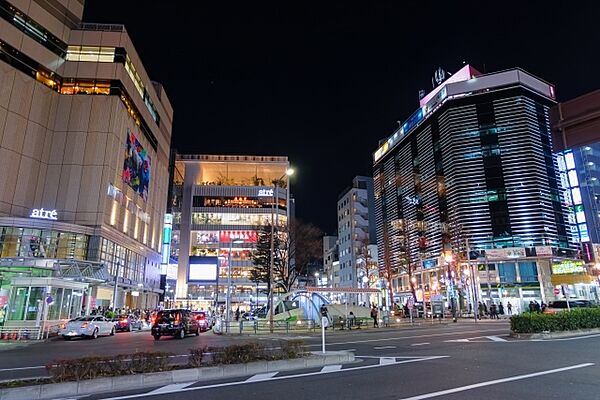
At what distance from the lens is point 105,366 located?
8984mm

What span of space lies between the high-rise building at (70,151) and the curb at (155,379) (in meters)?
26.8

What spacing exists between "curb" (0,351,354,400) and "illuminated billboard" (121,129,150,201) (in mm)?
44859

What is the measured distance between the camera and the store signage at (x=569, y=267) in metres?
53.2

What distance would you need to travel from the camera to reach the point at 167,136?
2884 inches

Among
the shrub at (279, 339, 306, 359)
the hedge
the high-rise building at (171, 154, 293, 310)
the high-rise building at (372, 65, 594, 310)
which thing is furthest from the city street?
the high-rise building at (171, 154, 293, 310)

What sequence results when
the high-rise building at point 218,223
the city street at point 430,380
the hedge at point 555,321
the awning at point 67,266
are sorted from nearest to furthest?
the city street at point 430,380, the hedge at point 555,321, the awning at point 67,266, the high-rise building at point 218,223

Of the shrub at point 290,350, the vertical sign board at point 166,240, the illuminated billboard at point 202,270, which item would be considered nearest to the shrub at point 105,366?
the shrub at point 290,350

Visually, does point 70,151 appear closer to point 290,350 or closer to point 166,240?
point 166,240

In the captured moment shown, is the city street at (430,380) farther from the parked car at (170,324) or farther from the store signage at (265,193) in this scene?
the store signage at (265,193)

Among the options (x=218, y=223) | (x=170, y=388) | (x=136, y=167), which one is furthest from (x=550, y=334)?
(x=218, y=223)

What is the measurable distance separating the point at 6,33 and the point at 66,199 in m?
17.8

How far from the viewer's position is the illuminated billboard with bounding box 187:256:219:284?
130 ft

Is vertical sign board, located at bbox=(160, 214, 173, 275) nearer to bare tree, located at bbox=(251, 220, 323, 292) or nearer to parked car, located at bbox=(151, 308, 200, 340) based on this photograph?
bare tree, located at bbox=(251, 220, 323, 292)

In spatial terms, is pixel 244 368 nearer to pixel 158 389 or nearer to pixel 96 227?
pixel 158 389
